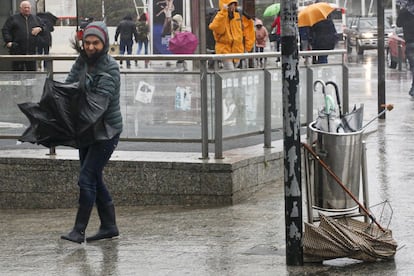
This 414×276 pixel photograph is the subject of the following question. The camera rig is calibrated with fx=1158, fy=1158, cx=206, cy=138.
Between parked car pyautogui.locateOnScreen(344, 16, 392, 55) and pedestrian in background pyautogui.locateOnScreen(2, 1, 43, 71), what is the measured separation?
25.3 meters

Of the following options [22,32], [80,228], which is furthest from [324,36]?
[80,228]

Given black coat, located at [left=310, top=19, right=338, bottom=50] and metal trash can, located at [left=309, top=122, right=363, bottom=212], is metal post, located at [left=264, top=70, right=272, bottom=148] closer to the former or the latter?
metal trash can, located at [left=309, top=122, right=363, bottom=212]

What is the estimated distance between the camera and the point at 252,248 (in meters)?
9.03

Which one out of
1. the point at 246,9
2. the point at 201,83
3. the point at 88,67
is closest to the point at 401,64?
the point at 246,9

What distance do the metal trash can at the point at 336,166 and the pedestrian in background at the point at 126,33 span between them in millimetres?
18075

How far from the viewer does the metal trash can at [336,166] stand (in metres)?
8.91

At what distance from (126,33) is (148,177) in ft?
52.2

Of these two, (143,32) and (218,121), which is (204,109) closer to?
(218,121)

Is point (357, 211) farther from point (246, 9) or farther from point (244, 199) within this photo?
point (246, 9)

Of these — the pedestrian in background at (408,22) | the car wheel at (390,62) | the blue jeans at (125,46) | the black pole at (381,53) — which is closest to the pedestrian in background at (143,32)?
the blue jeans at (125,46)

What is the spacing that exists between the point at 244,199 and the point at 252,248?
2.61 m

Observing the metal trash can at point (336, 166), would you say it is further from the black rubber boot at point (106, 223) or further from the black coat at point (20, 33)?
the black coat at point (20, 33)

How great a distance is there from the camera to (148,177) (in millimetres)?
11797

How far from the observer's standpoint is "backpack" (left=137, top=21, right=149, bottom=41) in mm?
26247
